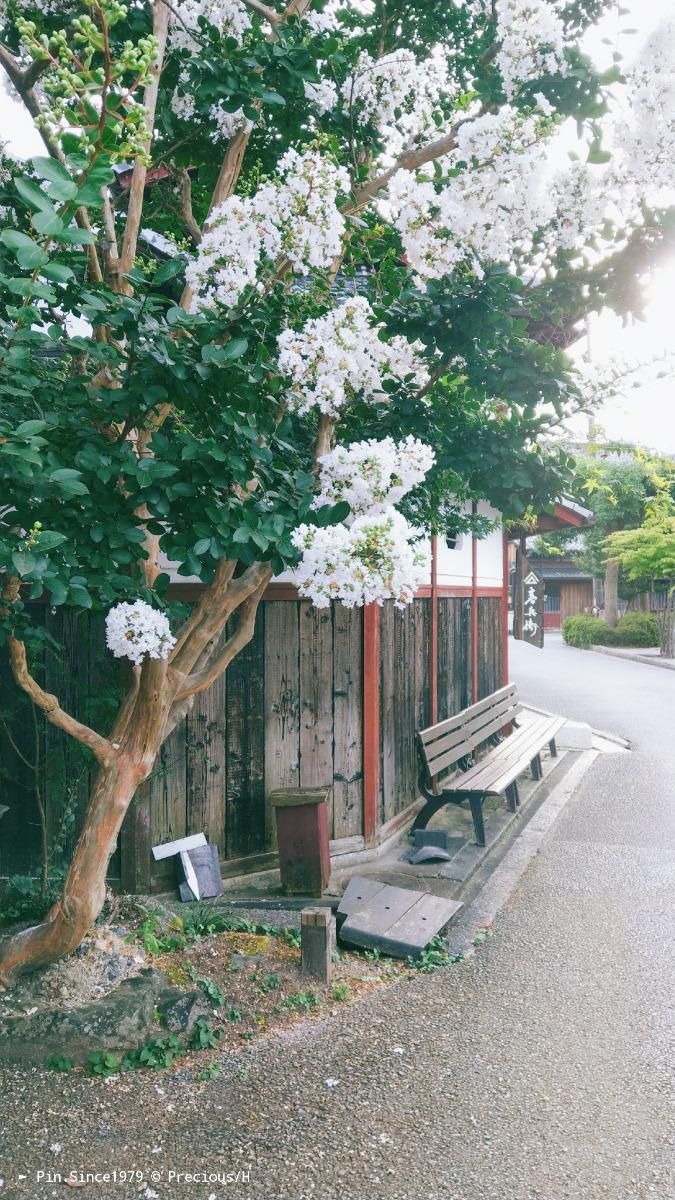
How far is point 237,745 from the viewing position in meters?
5.76

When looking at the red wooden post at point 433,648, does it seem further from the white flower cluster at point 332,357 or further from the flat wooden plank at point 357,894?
the white flower cluster at point 332,357

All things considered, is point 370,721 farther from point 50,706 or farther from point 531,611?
point 531,611

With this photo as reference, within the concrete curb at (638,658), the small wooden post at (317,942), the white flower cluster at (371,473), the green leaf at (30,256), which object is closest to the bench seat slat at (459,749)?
the small wooden post at (317,942)

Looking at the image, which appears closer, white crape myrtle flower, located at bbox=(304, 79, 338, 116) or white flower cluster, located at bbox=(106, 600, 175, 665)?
white flower cluster, located at bbox=(106, 600, 175, 665)

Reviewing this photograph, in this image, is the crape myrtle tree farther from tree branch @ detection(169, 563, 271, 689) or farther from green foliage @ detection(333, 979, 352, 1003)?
green foliage @ detection(333, 979, 352, 1003)

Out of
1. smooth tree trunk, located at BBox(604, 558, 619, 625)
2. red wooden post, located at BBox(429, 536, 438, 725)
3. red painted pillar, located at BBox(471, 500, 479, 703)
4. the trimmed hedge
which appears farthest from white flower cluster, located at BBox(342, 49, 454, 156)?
smooth tree trunk, located at BBox(604, 558, 619, 625)

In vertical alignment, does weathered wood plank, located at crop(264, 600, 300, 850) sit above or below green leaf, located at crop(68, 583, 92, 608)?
below

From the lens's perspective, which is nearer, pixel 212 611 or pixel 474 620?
pixel 212 611

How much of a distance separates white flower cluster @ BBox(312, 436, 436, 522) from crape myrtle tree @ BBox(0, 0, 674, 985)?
13 mm

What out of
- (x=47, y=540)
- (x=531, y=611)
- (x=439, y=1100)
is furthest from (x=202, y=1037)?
(x=531, y=611)

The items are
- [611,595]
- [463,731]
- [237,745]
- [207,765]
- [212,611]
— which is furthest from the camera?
[611,595]

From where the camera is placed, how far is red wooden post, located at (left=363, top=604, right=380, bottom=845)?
6.35 metres

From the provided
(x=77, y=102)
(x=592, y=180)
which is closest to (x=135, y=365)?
(x=77, y=102)

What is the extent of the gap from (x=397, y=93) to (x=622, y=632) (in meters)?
29.0
